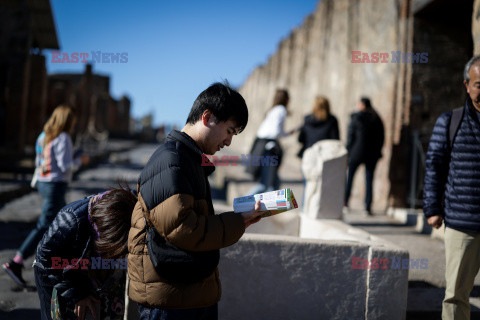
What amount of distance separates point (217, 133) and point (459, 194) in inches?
66.3

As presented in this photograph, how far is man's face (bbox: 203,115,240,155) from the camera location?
1.89 m

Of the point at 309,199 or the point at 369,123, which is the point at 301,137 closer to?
the point at 369,123

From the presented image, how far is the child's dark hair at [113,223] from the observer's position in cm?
215

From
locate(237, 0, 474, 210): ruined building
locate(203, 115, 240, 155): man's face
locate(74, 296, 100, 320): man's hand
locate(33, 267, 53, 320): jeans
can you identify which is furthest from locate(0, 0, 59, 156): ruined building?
locate(203, 115, 240, 155): man's face

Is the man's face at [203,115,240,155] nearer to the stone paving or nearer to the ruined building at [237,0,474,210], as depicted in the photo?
the stone paving

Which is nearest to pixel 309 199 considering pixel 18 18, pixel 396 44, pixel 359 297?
pixel 359 297

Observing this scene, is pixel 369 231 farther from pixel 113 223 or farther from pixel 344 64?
pixel 344 64

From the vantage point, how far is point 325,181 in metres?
4.74

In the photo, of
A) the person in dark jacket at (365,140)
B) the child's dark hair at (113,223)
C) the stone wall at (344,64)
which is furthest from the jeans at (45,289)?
the stone wall at (344,64)

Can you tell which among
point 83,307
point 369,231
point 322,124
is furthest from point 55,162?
point 369,231

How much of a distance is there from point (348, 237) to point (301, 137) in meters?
3.13

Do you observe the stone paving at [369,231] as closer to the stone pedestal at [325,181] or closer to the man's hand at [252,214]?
the stone pedestal at [325,181]

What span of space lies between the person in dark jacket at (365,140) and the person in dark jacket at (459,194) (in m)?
4.08

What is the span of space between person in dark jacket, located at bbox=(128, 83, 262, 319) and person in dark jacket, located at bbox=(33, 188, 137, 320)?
216 millimetres
